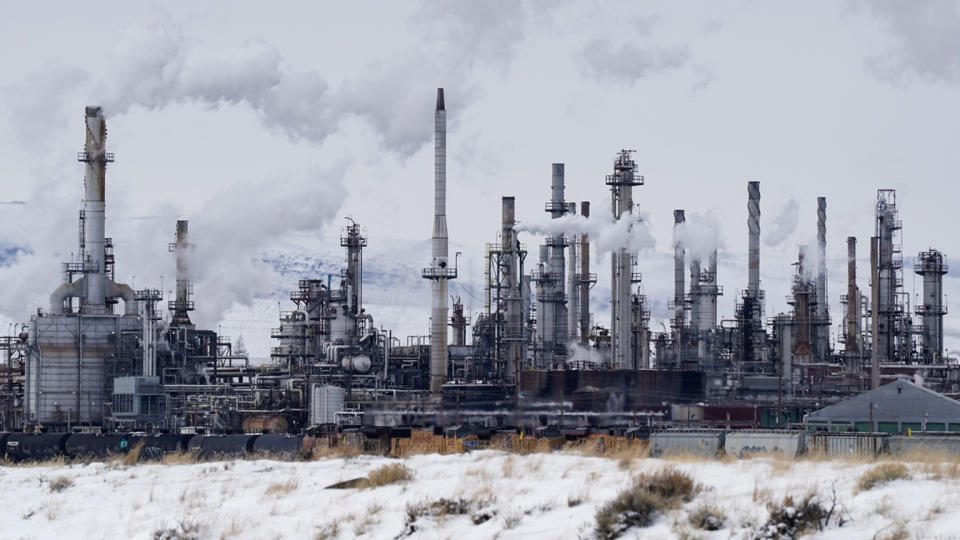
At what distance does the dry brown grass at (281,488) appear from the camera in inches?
1015

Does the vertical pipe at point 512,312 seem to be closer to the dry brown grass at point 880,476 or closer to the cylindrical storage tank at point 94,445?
the cylindrical storage tank at point 94,445

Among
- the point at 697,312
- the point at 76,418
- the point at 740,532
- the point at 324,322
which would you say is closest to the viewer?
the point at 740,532

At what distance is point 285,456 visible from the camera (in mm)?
34938

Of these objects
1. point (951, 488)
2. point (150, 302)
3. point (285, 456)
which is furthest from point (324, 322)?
point (951, 488)

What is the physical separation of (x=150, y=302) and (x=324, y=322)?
380 inches

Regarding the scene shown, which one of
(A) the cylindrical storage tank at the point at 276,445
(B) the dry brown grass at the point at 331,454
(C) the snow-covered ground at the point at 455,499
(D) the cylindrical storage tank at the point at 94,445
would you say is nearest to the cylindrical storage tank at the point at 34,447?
(D) the cylindrical storage tank at the point at 94,445

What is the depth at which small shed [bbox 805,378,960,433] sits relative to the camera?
186ft

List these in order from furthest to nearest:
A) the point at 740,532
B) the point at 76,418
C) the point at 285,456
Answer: the point at 76,418 → the point at 285,456 → the point at 740,532

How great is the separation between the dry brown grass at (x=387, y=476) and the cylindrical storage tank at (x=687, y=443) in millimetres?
6249

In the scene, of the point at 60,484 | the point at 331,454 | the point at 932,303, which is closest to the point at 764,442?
the point at 331,454

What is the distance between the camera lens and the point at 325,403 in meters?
70.5

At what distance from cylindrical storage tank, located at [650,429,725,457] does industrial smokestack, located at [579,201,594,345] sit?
210ft

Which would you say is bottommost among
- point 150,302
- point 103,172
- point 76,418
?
point 76,418

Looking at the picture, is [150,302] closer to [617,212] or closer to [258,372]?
[258,372]
